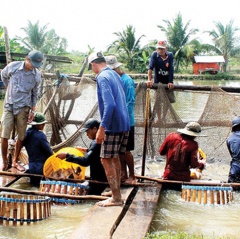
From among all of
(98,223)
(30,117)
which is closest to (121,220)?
(98,223)

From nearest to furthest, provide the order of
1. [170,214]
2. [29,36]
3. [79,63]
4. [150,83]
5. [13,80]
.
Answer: [170,214] < [13,80] < [150,83] < [29,36] < [79,63]

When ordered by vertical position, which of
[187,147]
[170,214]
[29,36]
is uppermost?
[29,36]

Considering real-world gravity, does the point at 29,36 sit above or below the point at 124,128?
above

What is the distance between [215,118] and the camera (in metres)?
7.01

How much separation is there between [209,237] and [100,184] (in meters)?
1.88

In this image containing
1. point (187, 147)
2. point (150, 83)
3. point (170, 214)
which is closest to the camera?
point (170, 214)

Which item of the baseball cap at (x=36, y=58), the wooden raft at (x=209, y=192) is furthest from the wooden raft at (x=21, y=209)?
the baseball cap at (x=36, y=58)

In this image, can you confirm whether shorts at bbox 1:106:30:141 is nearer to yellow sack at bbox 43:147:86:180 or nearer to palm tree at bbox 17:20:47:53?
yellow sack at bbox 43:147:86:180

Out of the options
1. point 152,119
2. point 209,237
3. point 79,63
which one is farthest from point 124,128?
point 79,63

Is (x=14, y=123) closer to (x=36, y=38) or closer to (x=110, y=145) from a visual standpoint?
(x=110, y=145)

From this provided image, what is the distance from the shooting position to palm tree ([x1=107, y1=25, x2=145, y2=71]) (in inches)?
1686

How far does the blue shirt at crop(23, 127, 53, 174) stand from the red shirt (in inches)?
66.8

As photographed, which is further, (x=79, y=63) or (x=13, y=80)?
(x=79, y=63)

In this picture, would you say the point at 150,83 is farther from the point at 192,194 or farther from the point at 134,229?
the point at 134,229
